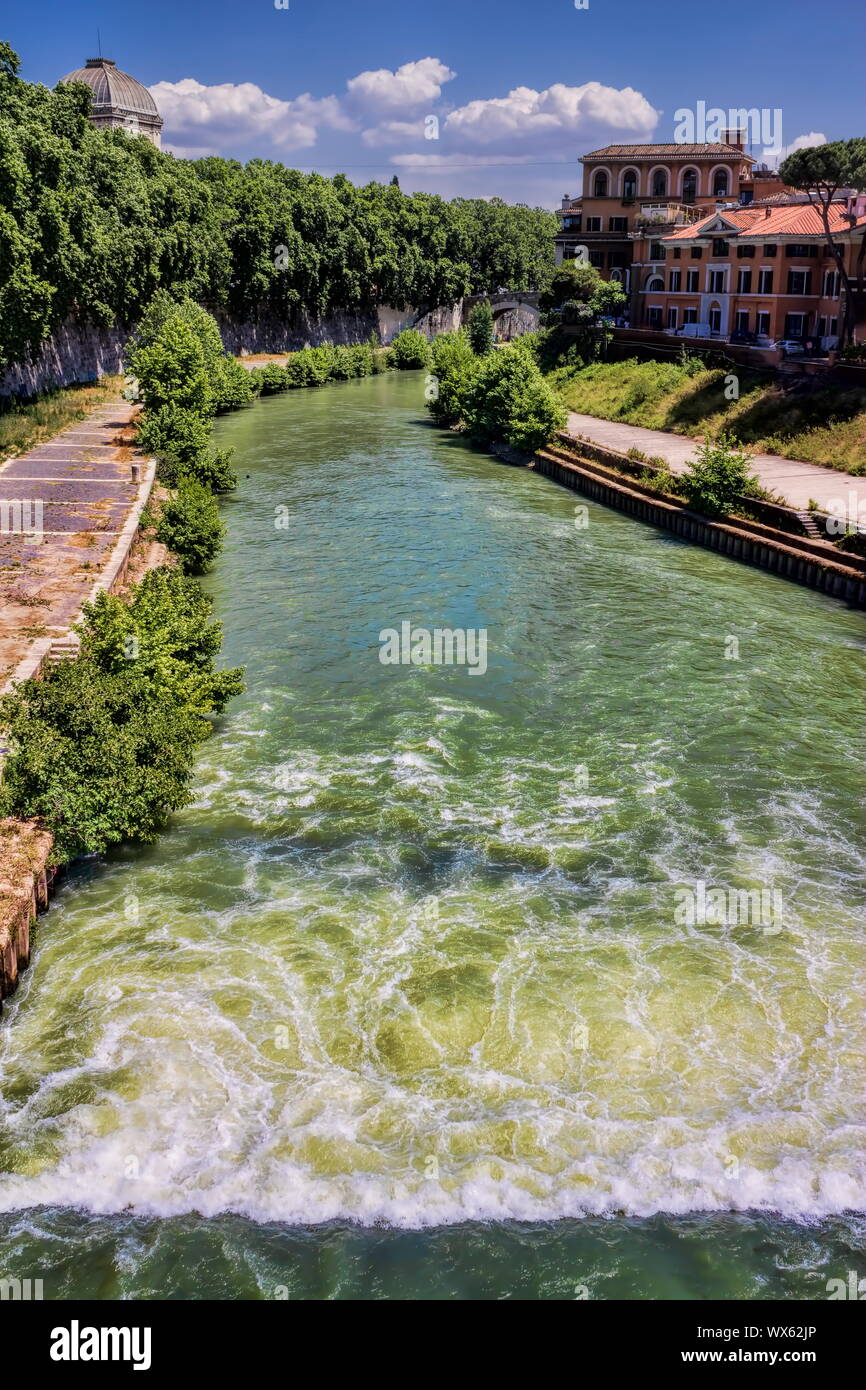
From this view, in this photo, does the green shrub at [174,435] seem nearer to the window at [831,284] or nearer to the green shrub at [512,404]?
the green shrub at [512,404]

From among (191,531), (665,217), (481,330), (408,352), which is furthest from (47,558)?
(408,352)

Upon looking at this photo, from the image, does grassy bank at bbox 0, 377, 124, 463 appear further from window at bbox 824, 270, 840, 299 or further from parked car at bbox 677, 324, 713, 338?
window at bbox 824, 270, 840, 299

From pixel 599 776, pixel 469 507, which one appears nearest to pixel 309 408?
pixel 469 507

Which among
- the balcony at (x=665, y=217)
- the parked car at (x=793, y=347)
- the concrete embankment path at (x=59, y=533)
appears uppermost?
the balcony at (x=665, y=217)

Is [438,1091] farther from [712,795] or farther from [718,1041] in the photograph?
[712,795]

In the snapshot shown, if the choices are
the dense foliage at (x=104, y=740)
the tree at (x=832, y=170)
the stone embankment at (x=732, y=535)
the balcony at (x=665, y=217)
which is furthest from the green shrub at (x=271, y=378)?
the dense foliage at (x=104, y=740)

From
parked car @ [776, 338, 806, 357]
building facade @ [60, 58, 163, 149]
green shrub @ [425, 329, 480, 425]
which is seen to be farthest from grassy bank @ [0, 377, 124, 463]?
building facade @ [60, 58, 163, 149]
